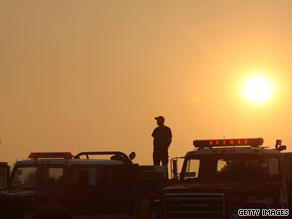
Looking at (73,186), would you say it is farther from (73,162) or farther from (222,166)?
(222,166)

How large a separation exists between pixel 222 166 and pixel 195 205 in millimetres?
1857

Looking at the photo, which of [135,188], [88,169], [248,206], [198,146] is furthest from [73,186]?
[248,206]

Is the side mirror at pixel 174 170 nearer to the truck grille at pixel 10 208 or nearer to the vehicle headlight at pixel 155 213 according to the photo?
the vehicle headlight at pixel 155 213

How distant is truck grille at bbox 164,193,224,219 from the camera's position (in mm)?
17266

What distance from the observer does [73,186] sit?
19.8 m

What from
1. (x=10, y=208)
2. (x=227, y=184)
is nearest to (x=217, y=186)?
(x=227, y=184)

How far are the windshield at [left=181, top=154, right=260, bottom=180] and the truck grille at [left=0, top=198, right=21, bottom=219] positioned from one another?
4424 mm

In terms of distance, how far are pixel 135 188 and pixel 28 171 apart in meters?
3.22

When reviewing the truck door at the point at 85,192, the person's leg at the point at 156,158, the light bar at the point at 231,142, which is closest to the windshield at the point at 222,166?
the light bar at the point at 231,142

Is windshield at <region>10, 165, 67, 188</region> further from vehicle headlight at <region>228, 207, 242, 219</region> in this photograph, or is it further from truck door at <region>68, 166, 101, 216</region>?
vehicle headlight at <region>228, 207, 242, 219</region>

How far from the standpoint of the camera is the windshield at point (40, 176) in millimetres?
19902

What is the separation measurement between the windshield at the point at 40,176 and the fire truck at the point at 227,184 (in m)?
3.10

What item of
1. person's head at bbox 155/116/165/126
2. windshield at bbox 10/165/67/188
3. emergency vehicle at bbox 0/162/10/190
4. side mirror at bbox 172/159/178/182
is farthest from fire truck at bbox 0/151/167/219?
person's head at bbox 155/116/165/126

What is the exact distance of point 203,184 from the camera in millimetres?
18266
